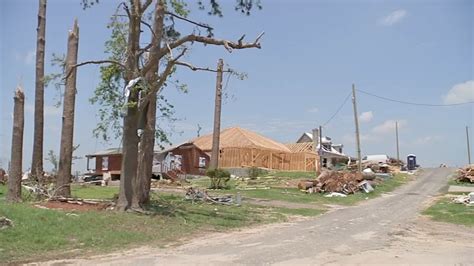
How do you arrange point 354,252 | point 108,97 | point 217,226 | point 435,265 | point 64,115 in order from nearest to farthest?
1. point 435,265
2. point 354,252
3. point 217,226
4. point 108,97
5. point 64,115

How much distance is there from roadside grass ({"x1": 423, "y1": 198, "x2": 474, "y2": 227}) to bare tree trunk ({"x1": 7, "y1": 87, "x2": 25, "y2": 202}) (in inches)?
608

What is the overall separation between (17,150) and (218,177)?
1529 centimetres

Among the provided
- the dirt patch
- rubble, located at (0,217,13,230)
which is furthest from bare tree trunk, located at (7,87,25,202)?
rubble, located at (0,217,13,230)

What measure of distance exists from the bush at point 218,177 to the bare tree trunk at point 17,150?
14756 millimetres

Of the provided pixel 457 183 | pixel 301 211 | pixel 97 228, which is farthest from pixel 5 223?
pixel 457 183

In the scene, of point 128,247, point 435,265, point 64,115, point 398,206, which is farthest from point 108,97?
point 398,206

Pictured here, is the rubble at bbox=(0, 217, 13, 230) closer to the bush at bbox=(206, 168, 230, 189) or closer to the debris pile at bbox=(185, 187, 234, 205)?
the debris pile at bbox=(185, 187, 234, 205)

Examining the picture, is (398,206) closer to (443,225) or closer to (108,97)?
(443,225)

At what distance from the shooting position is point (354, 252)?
11.8 meters

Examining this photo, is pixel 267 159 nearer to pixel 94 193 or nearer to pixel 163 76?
pixel 94 193

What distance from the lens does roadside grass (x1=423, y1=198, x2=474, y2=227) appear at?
20.1 meters

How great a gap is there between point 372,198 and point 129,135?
17219 mm

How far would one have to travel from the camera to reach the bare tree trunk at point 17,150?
60.0 feet

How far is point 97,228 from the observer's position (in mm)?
14078
